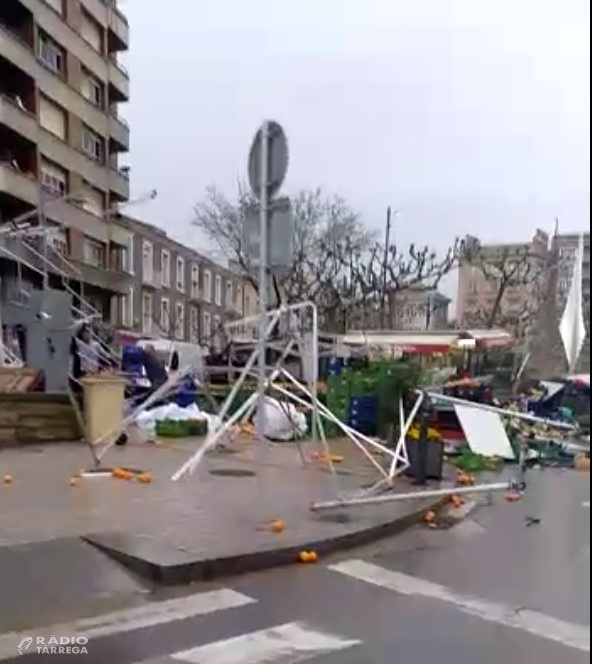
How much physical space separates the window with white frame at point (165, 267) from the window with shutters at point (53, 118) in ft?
49.8

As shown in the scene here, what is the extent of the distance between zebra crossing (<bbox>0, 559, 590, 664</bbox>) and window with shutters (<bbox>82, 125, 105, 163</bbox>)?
306 centimetres

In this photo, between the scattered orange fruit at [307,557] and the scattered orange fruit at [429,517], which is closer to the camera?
the scattered orange fruit at [307,557]

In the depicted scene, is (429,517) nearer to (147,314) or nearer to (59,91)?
(59,91)

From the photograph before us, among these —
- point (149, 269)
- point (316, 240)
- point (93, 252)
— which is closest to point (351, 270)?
point (316, 240)

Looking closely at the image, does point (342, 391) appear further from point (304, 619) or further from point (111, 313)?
point (304, 619)

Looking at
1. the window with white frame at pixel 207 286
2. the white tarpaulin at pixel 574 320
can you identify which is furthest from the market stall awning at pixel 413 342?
the white tarpaulin at pixel 574 320

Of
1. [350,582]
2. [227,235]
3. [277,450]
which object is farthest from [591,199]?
[227,235]

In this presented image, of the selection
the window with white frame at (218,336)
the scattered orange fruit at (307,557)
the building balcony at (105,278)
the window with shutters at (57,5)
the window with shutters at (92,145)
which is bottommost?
the scattered orange fruit at (307,557)

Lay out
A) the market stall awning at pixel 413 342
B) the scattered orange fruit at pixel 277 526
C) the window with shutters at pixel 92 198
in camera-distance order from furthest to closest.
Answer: the market stall awning at pixel 413 342, the window with shutters at pixel 92 198, the scattered orange fruit at pixel 277 526

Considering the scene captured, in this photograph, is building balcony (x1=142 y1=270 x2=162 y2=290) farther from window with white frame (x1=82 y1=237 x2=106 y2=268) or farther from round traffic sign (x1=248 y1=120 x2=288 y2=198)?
round traffic sign (x1=248 y1=120 x2=288 y2=198)

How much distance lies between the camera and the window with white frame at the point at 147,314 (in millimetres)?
21547

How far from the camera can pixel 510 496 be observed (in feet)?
32.0

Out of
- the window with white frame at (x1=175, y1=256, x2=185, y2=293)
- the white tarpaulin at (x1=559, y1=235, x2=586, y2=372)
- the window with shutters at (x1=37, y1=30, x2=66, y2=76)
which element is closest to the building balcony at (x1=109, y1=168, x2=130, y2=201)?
the window with shutters at (x1=37, y1=30, x2=66, y2=76)

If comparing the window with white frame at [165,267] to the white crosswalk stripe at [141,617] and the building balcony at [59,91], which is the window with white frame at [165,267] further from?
the white crosswalk stripe at [141,617]
